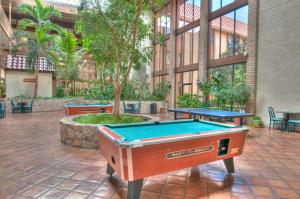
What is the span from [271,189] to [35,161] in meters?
4.09

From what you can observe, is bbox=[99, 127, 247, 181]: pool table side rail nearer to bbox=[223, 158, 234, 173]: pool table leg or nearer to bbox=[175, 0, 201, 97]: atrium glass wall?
bbox=[223, 158, 234, 173]: pool table leg

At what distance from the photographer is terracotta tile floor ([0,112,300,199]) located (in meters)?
2.79

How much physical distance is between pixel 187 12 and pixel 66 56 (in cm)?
858

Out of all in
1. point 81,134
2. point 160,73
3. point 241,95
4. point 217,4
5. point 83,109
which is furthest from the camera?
point 160,73

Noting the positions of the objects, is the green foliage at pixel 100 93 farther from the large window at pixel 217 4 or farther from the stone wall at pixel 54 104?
the large window at pixel 217 4

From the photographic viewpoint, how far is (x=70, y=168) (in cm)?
362

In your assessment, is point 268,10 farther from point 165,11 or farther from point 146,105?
point 165,11

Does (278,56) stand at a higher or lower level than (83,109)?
higher

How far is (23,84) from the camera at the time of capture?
523 inches

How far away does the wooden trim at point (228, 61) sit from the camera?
957 cm

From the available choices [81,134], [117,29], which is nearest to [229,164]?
[81,134]

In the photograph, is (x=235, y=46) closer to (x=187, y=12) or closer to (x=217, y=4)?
(x=217, y=4)

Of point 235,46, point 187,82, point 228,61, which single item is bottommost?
point 187,82

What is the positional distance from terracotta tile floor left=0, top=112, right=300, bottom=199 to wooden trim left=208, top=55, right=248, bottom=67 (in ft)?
18.5
